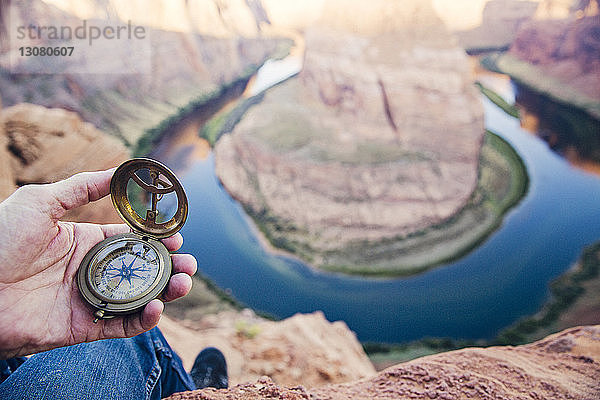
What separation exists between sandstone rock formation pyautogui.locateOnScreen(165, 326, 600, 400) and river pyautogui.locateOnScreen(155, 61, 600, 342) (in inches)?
330

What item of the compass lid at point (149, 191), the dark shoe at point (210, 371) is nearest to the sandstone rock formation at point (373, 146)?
the dark shoe at point (210, 371)

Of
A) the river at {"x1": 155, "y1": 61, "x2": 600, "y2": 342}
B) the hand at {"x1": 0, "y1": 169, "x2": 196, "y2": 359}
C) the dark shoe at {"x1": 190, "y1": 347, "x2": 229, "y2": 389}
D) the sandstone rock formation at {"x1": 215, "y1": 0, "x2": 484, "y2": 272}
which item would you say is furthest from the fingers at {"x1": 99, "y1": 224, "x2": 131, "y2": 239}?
the sandstone rock formation at {"x1": 215, "y1": 0, "x2": 484, "y2": 272}

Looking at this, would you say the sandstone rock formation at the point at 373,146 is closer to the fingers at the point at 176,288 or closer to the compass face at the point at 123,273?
the compass face at the point at 123,273

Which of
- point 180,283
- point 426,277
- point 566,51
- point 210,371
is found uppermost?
point 566,51

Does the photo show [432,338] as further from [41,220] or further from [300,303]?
[41,220]

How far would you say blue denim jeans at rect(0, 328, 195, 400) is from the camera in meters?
1.96

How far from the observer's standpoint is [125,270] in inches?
99.5

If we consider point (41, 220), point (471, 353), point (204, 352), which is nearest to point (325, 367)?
point (204, 352)

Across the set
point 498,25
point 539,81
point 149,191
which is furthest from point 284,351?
point 498,25

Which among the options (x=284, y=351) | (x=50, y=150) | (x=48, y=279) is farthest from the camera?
(x=50, y=150)

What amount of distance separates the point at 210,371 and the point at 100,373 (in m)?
1.84

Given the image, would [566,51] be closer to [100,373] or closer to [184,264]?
[184,264]

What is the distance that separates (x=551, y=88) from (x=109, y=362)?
36.6 meters

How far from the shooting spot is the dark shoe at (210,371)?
142 inches
